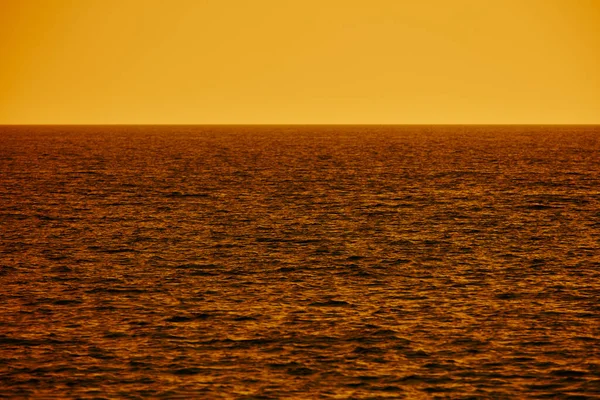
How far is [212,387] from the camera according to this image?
26.8 metres

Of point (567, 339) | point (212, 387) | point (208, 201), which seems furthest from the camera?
point (208, 201)

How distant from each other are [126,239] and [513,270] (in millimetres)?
22701

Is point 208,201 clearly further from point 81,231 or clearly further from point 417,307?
point 417,307

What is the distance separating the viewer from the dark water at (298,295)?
27828 mm

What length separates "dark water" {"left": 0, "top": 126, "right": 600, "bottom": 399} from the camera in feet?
91.3

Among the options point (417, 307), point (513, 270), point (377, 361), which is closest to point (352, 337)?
point (377, 361)

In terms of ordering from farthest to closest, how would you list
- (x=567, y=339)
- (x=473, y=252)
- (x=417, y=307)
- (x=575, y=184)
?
(x=575, y=184) → (x=473, y=252) → (x=417, y=307) → (x=567, y=339)

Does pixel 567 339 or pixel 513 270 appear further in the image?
pixel 513 270

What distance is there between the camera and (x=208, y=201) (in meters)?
74.7

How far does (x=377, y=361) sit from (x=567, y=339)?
23.9 feet

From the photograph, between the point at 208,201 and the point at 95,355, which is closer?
the point at 95,355

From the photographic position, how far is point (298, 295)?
126 ft

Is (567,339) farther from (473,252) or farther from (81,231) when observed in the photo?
(81,231)

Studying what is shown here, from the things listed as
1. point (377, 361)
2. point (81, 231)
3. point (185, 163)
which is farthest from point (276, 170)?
point (377, 361)
